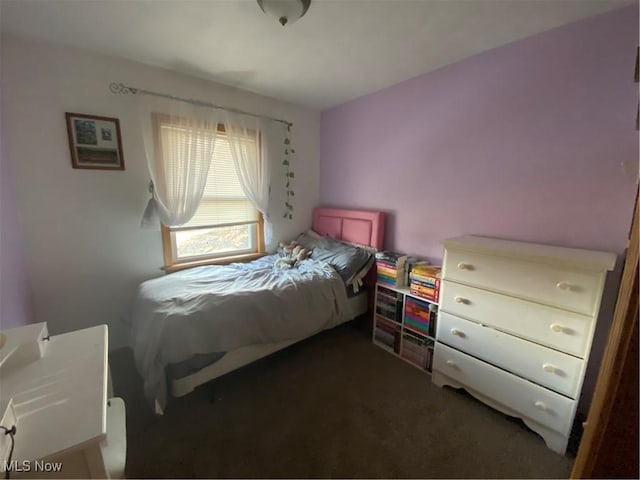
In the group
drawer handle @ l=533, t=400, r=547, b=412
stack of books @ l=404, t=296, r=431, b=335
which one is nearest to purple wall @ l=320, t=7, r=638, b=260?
stack of books @ l=404, t=296, r=431, b=335

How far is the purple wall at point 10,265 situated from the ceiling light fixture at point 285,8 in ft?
6.20

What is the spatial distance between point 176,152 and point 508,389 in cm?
309

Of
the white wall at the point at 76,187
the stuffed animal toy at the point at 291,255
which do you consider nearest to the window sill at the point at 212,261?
the white wall at the point at 76,187

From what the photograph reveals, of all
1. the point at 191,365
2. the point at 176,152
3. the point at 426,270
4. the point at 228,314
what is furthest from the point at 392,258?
the point at 176,152

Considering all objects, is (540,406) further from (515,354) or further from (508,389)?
(515,354)

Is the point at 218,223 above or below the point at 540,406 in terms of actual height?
above

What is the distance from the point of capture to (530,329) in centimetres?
153

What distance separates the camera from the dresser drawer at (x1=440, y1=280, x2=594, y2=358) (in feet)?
4.55

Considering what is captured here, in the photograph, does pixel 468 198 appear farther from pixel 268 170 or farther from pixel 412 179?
pixel 268 170

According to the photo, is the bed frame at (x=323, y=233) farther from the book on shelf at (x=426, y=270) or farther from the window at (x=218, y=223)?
the window at (x=218, y=223)

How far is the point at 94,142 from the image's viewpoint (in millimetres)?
2053

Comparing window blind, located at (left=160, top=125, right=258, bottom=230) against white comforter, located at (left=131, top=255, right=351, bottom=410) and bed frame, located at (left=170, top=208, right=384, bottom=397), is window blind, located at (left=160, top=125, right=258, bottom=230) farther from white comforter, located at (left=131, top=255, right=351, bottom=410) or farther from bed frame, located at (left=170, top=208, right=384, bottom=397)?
bed frame, located at (left=170, top=208, right=384, bottom=397)

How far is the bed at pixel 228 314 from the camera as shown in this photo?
5.18 feet

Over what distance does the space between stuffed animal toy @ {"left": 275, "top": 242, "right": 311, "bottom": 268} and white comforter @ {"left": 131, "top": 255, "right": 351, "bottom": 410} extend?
137 millimetres
